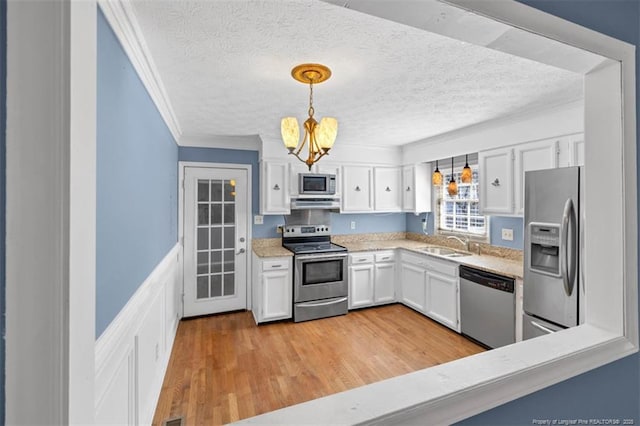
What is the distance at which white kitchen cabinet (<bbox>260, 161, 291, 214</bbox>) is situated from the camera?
3.88 meters

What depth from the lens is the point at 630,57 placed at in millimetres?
1118

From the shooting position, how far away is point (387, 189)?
4.59 meters

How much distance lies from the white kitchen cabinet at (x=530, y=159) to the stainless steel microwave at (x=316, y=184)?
2152 millimetres

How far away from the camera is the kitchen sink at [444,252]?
3.72m

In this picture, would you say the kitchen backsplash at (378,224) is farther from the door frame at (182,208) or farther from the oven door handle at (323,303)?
the oven door handle at (323,303)

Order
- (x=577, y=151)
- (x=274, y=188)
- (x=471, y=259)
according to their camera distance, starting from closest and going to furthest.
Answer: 1. (x=577, y=151)
2. (x=471, y=259)
3. (x=274, y=188)

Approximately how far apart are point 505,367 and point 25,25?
1.31 meters

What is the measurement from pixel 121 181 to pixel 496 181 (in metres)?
3.37

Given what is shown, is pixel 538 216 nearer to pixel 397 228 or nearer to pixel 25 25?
pixel 397 228

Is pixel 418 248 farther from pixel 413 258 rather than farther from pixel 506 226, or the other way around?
pixel 506 226

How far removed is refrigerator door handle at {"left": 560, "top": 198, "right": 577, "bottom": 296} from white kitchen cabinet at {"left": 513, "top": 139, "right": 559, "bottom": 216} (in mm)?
568

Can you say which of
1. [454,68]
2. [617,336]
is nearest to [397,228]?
[454,68]

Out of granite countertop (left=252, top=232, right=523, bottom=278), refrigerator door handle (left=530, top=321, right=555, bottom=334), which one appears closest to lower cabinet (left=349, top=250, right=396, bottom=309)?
granite countertop (left=252, top=232, right=523, bottom=278)

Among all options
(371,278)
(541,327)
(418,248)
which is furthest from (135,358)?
(418,248)
